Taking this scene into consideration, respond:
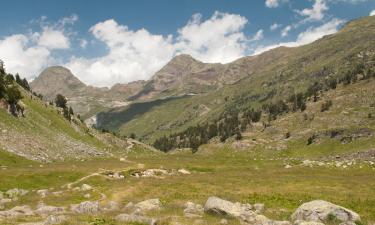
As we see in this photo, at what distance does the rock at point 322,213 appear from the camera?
35625 millimetres

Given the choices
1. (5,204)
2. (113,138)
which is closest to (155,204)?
(5,204)

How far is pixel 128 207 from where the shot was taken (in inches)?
1811

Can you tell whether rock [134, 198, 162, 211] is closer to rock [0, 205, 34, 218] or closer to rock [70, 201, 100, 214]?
rock [70, 201, 100, 214]

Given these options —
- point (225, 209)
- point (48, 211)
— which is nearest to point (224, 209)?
point (225, 209)

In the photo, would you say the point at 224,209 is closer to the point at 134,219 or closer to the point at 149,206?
the point at 134,219

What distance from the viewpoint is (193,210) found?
42125 mm

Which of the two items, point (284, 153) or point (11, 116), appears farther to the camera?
point (284, 153)

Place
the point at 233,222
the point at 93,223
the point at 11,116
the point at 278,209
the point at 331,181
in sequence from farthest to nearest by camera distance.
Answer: the point at 11,116 < the point at 331,181 < the point at 278,209 < the point at 233,222 < the point at 93,223

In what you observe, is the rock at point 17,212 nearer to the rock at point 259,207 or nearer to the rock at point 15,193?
the rock at point 15,193

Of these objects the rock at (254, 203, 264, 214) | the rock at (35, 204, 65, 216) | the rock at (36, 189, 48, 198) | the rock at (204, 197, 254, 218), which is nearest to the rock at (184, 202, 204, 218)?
the rock at (204, 197, 254, 218)

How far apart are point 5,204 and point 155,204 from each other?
20237mm

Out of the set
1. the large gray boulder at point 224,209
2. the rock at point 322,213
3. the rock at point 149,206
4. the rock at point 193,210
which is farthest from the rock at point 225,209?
the rock at point 149,206

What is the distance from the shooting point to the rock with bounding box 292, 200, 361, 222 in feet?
117

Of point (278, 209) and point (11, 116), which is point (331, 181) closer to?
point (278, 209)
